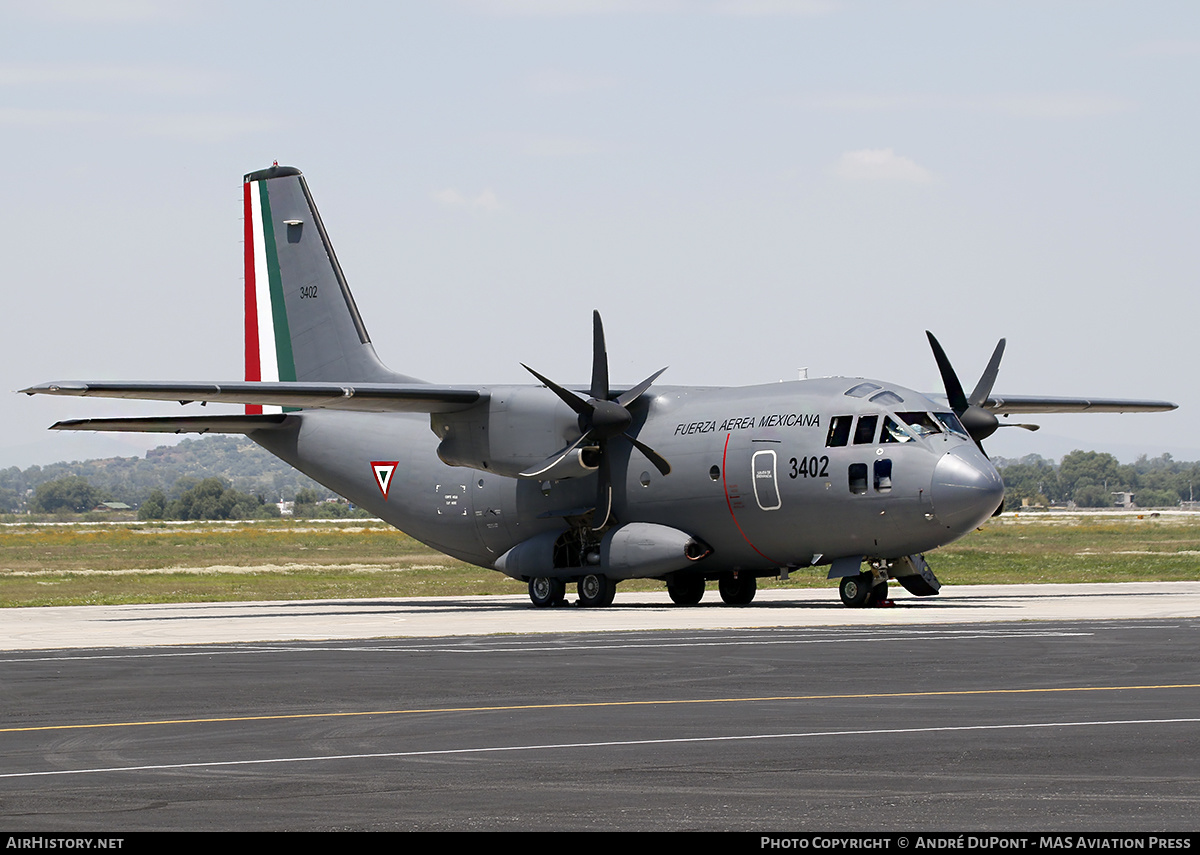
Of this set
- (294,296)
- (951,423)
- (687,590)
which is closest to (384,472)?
(294,296)

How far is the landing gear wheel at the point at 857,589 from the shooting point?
3184 cm

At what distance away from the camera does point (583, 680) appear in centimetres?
1736

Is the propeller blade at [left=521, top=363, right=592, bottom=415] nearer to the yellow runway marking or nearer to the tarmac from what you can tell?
the tarmac

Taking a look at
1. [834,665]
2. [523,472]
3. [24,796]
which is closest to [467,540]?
[523,472]

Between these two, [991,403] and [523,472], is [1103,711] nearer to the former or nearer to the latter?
[523,472]

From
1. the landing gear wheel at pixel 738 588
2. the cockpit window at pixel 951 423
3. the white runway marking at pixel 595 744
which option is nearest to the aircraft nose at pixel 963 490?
the cockpit window at pixel 951 423

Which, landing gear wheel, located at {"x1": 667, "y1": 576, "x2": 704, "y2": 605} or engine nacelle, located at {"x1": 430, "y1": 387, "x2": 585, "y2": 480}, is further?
landing gear wheel, located at {"x1": 667, "y1": 576, "x2": 704, "y2": 605}

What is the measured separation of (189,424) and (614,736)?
83.6 ft

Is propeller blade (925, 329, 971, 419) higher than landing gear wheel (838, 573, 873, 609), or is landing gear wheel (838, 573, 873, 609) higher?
propeller blade (925, 329, 971, 419)

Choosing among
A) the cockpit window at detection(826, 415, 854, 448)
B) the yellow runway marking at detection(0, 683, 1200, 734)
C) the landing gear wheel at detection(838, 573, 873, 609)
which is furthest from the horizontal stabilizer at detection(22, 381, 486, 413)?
the yellow runway marking at detection(0, 683, 1200, 734)

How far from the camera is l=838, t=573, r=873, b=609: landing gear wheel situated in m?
31.8

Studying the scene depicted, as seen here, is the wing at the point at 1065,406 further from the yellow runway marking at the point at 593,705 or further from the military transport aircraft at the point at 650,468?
the yellow runway marking at the point at 593,705

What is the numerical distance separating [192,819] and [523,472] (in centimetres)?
2426

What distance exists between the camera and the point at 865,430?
3064 cm
